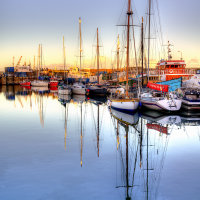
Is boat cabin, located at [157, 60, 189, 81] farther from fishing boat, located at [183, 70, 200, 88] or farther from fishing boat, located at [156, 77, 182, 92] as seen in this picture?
fishing boat, located at [156, 77, 182, 92]

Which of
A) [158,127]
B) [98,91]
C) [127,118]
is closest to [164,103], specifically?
[127,118]

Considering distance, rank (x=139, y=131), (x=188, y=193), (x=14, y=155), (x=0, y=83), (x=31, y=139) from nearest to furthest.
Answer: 1. (x=188, y=193)
2. (x=14, y=155)
3. (x=31, y=139)
4. (x=139, y=131)
5. (x=0, y=83)

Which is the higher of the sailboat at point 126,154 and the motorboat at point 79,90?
the motorboat at point 79,90

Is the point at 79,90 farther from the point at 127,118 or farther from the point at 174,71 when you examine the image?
the point at 127,118

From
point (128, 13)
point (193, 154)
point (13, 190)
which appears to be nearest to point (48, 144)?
point (13, 190)

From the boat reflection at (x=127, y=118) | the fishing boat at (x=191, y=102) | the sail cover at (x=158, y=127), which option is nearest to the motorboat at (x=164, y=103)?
the fishing boat at (x=191, y=102)

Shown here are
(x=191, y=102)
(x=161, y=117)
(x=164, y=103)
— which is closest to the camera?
(x=161, y=117)

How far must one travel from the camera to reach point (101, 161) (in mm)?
12766

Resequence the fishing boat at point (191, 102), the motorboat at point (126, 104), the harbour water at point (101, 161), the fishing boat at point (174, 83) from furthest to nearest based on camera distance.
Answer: the fishing boat at point (174, 83)
the fishing boat at point (191, 102)
the motorboat at point (126, 104)
the harbour water at point (101, 161)

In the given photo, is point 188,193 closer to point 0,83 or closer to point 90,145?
point 90,145

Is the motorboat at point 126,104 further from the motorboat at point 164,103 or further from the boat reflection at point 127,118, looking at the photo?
the motorboat at point 164,103

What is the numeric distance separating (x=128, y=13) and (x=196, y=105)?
13.1 m

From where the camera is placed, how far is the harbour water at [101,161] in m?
9.57

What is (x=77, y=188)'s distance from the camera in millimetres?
9734
